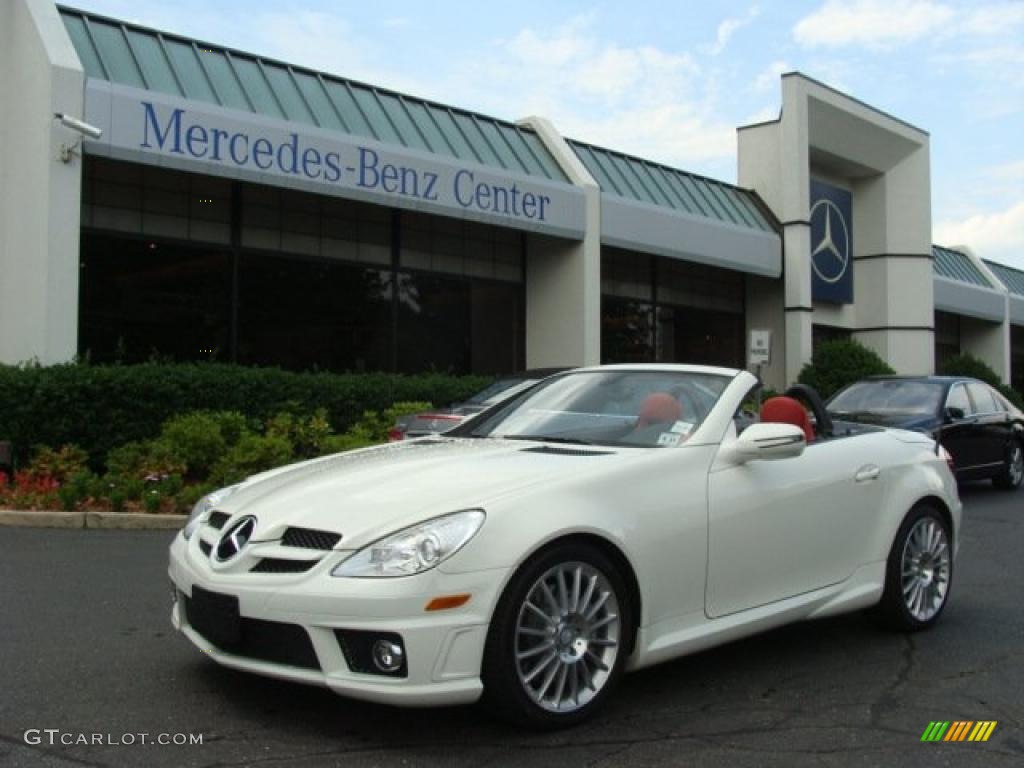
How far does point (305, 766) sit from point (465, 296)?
17322 mm

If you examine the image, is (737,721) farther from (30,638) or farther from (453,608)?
(30,638)

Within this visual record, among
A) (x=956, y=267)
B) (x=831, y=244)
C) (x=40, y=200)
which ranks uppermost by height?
(x=956, y=267)

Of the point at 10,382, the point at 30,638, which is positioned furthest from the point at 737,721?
the point at 10,382

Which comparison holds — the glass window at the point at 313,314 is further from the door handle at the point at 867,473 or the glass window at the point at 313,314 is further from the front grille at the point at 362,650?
the front grille at the point at 362,650

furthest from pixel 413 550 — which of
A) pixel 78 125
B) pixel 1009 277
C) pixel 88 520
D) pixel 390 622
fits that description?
pixel 1009 277

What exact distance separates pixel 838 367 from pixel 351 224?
40.8ft

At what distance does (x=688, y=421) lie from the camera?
4.80m

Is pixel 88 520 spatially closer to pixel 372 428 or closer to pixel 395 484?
pixel 372 428

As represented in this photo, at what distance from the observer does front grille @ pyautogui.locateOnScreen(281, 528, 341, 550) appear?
3752 millimetres

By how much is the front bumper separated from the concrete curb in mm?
6146

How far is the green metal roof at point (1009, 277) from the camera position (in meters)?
38.8

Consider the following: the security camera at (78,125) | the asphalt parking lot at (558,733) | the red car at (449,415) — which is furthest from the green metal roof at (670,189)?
the asphalt parking lot at (558,733)

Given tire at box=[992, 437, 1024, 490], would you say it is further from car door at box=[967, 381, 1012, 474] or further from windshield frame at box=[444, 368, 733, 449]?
windshield frame at box=[444, 368, 733, 449]

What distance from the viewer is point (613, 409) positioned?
16.6 ft
